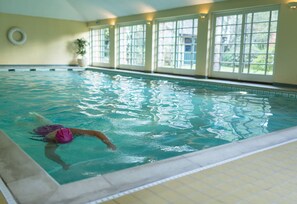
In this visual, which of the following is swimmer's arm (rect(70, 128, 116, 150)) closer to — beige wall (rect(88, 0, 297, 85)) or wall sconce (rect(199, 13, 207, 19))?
beige wall (rect(88, 0, 297, 85))

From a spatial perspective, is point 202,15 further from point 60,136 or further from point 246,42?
point 60,136

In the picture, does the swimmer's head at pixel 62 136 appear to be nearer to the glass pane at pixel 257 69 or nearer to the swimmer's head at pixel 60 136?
the swimmer's head at pixel 60 136

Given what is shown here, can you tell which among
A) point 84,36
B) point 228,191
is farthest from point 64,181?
point 84,36

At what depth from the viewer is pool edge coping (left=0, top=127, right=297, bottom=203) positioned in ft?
6.24

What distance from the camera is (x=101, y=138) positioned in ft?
12.1

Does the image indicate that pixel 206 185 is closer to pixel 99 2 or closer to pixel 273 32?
pixel 273 32

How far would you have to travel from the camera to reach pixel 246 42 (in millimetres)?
8727

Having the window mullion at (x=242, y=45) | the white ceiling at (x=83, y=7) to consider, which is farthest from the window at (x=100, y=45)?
the window mullion at (x=242, y=45)

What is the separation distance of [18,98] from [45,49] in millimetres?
8700

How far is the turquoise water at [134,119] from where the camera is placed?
327 cm

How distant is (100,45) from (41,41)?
2883 millimetres

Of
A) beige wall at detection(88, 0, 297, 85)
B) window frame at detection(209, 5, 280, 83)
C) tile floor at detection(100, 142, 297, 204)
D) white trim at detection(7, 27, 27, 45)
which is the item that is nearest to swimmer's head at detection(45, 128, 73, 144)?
tile floor at detection(100, 142, 297, 204)

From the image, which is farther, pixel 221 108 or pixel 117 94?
pixel 117 94

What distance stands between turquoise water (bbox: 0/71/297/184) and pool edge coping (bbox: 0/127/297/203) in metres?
0.57
